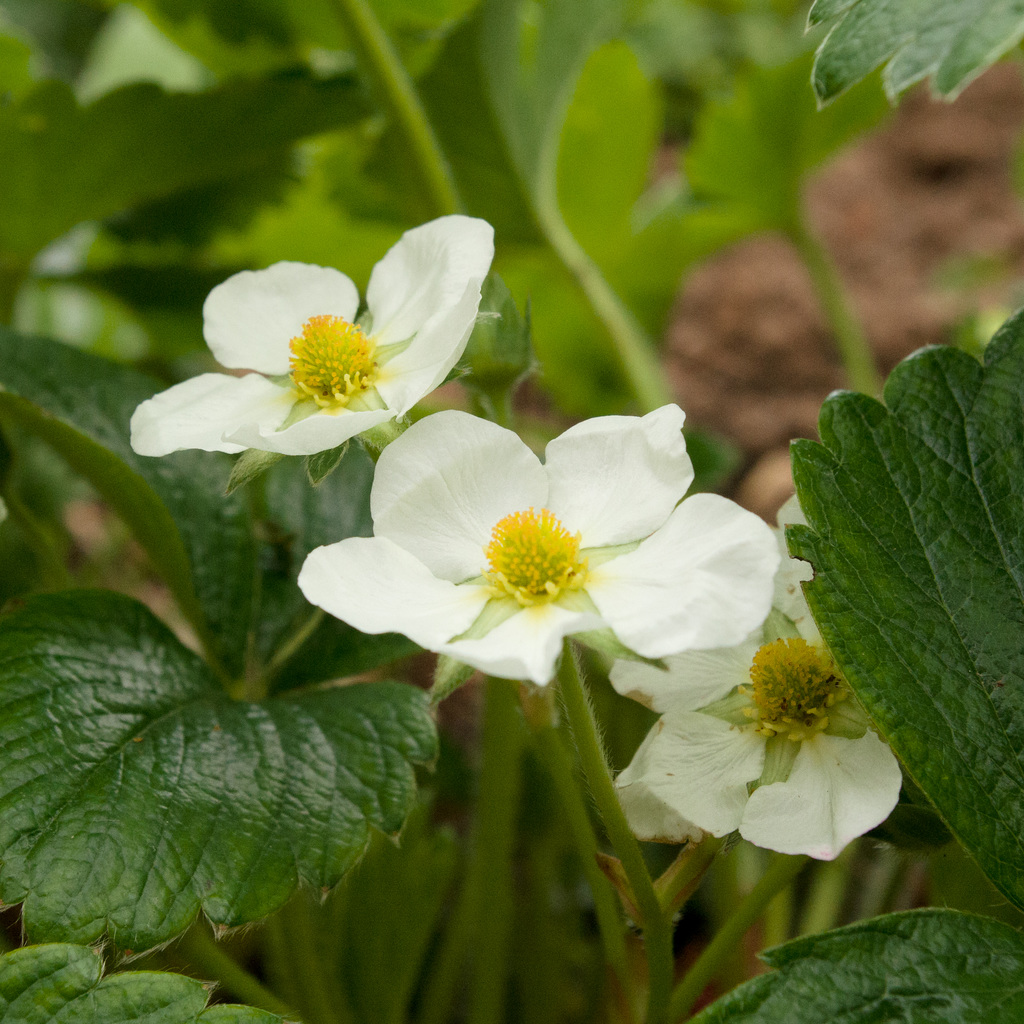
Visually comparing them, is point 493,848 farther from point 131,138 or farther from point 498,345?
point 131,138

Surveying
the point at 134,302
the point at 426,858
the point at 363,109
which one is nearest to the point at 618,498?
the point at 426,858

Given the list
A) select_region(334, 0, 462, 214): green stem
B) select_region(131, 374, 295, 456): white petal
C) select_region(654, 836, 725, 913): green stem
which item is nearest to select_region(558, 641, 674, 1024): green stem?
select_region(654, 836, 725, 913): green stem

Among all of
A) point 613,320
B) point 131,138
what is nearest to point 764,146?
point 613,320

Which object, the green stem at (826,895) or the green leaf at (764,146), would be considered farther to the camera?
the green leaf at (764,146)

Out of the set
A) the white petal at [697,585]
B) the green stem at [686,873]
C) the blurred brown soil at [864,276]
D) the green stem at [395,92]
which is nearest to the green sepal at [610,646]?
the white petal at [697,585]

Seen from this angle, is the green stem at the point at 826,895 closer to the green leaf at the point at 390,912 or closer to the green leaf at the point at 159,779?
the green leaf at the point at 390,912

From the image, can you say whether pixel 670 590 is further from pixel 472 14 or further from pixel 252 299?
pixel 472 14

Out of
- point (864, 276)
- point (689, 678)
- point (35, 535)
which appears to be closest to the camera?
point (689, 678)
